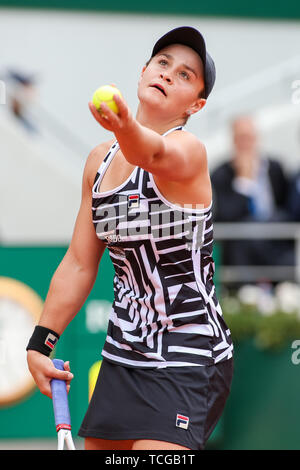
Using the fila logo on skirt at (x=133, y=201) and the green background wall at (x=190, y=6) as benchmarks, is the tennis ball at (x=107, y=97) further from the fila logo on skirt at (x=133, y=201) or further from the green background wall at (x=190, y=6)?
the green background wall at (x=190, y=6)

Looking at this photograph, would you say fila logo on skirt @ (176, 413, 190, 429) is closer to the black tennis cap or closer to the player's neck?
the player's neck

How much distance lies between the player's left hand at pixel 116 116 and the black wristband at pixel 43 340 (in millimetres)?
962

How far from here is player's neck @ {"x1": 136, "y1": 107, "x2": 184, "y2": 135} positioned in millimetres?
3139

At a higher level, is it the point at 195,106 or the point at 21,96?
the point at 21,96

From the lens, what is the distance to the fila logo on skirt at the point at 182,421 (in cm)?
304

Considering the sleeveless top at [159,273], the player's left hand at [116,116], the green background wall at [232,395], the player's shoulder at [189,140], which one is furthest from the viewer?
the green background wall at [232,395]

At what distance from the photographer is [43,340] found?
333 cm

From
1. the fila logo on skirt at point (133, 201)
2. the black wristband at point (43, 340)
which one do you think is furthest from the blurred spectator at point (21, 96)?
the fila logo on skirt at point (133, 201)

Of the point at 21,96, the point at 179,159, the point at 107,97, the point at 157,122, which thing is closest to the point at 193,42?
the point at 157,122

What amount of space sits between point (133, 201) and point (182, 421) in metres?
0.74

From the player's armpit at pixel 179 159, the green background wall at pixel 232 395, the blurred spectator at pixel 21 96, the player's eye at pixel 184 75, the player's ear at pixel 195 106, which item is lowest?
the green background wall at pixel 232 395

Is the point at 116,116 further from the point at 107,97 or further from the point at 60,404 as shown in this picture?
the point at 60,404
